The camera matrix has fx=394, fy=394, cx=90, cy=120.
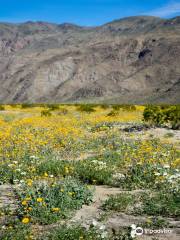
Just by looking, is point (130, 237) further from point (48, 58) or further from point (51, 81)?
point (48, 58)

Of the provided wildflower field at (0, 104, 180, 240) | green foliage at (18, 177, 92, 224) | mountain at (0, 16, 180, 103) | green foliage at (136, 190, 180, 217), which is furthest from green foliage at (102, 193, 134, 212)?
mountain at (0, 16, 180, 103)

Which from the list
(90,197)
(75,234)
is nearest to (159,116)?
(90,197)

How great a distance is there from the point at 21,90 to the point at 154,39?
5288cm

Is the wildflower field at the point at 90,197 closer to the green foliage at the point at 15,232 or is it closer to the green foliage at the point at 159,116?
the green foliage at the point at 15,232

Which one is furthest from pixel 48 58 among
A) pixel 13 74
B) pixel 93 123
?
pixel 93 123

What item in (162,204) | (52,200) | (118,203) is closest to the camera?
(52,200)

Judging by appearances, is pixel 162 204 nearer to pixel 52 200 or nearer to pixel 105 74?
pixel 52 200

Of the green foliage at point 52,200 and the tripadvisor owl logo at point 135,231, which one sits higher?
the green foliage at point 52,200

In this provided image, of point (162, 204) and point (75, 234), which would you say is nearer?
point (75, 234)

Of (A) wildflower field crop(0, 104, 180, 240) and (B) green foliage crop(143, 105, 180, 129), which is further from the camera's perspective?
(B) green foliage crop(143, 105, 180, 129)

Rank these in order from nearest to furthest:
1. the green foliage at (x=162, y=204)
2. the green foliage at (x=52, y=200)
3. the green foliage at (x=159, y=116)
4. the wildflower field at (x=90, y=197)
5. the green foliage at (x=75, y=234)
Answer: the green foliage at (x=75, y=234) → the wildflower field at (x=90, y=197) → the green foliage at (x=52, y=200) → the green foliage at (x=162, y=204) → the green foliage at (x=159, y=116)

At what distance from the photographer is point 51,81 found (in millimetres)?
142625

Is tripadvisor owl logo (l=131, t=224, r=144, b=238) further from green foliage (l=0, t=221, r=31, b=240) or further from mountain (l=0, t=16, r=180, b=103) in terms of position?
mountain (l=0, t=16, r=180, b=103)

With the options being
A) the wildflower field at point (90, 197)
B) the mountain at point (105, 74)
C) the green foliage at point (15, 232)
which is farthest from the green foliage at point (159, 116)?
the mountain at point (105, 74)
